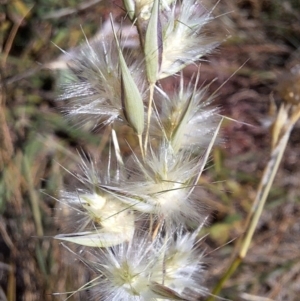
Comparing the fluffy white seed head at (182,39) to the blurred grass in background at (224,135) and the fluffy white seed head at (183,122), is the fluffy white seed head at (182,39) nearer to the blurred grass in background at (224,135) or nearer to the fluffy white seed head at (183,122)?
the fluffy white seed head at (183,122)

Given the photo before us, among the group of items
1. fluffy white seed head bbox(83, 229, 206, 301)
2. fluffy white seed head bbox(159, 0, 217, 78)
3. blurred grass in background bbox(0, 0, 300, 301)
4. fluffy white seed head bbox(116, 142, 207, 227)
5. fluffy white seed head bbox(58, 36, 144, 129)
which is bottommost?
blurred grass in background bbox(0, 0, 300, 301)

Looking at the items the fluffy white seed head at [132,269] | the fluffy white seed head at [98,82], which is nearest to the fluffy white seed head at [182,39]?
the fluffy white seed head at [98,82]

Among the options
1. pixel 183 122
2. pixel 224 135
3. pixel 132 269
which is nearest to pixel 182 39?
pixel 183 122

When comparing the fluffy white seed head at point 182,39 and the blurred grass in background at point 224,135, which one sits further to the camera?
the blurred grass in background at point 224,135

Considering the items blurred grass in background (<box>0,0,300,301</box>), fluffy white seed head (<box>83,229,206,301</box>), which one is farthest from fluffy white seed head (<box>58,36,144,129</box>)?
blurred grass in background (<box>0,0,300,301</box>)

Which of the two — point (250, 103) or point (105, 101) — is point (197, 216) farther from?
point (250, 103)

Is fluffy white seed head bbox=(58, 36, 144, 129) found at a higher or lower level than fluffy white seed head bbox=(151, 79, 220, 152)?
higher

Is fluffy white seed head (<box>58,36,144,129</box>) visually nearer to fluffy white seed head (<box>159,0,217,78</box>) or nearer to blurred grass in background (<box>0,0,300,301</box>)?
fluffy white seed head (<box>159,0,217,78</box>)

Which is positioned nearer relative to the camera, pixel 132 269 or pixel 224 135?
pixel 132 269

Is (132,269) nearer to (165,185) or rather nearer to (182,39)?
(165,185)
